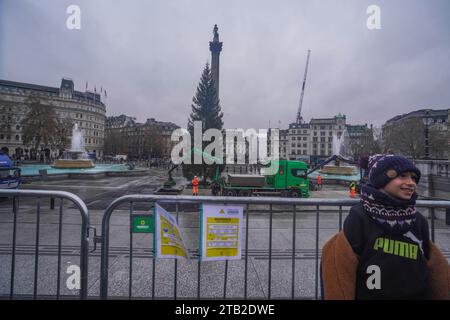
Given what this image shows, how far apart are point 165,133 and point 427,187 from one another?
346ft

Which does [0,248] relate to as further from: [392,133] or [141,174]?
[392,133]

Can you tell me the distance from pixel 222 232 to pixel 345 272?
1375mm

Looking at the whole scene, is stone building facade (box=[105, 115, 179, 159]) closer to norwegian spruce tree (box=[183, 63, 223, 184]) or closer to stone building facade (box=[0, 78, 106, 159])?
stone building facade (box=[0, 78, 106, 159])

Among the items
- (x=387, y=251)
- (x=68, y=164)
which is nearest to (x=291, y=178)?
(x=387, y=251)

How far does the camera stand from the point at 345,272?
1687 millimetres

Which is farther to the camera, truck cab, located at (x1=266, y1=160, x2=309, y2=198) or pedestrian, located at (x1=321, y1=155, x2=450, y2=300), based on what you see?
truck cab, located at (x1=266, y1=160, x2=309, y2=198)

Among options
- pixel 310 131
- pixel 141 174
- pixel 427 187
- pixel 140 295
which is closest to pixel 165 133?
pixel 310 131

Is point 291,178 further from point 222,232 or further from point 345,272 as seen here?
point 345,272

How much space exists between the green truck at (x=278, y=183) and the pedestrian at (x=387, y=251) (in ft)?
43.1

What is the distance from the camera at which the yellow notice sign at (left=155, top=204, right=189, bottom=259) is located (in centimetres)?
265

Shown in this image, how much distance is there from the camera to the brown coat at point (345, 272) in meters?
1.69

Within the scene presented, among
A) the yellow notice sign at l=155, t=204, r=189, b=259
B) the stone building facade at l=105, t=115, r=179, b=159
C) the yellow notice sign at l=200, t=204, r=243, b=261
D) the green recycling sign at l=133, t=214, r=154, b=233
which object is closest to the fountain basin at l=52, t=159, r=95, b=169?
the stone building facade at l=105, t=115, r=179, b=159

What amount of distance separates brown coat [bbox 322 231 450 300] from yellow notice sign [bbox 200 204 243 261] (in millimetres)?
1102
